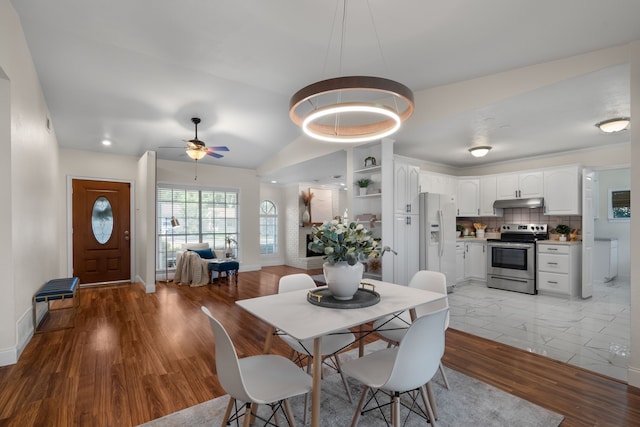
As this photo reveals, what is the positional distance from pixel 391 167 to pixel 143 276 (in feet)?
16.3

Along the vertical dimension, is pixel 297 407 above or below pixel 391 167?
below

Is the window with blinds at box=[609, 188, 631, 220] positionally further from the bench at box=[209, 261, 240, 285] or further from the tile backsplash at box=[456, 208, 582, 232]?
the bench at box=[209, 261, 240, 285]

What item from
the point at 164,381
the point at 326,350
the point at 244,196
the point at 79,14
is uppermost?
the point at 79,14

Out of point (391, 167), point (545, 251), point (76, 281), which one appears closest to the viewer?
point (76, 281)

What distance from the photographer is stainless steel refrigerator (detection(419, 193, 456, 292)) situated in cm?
495

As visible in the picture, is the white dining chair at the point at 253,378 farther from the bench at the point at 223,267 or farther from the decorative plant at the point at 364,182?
the bench at the point at 223,267

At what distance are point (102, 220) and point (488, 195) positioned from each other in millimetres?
7683

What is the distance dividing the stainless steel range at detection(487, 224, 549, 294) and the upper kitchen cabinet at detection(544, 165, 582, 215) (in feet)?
1.60

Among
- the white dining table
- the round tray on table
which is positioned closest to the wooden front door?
the white dining table

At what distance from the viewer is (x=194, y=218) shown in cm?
719

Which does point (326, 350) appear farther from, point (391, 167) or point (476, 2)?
point (391, 167)

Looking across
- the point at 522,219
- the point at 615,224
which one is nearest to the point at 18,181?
the point at 522,219

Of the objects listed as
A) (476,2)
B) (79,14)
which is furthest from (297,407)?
(79,14)

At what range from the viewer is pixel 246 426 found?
4.80 feet
